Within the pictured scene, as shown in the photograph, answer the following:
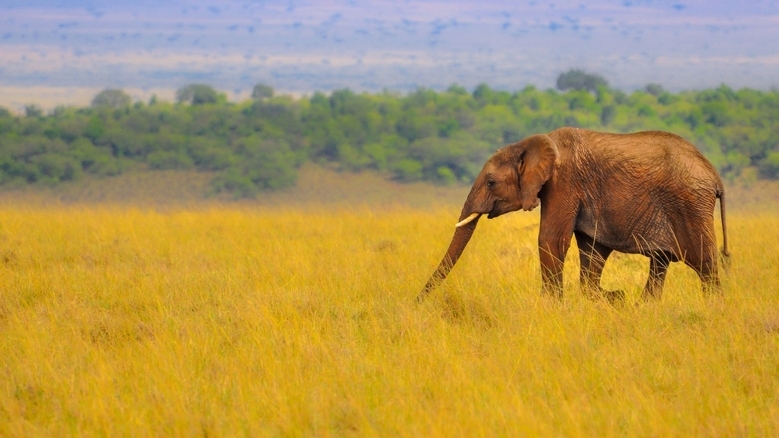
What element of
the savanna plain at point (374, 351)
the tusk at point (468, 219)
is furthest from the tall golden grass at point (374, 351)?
the tusk at point (468, 219)

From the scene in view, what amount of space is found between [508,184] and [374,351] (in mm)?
2390

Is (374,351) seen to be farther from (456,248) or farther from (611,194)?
(611,194)

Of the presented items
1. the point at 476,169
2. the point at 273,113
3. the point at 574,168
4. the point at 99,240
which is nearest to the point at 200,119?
the point at 273,113

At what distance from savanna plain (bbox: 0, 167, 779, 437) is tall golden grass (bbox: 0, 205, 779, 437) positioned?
0.02m

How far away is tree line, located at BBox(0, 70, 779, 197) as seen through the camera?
32.9 meters

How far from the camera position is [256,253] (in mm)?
11453

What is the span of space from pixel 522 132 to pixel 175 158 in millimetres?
12054

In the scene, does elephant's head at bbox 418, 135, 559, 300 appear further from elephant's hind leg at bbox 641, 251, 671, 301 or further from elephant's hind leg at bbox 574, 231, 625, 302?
elephant's hind leg at bbox 641, 251, 671, 301

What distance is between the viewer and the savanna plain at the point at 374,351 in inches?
203

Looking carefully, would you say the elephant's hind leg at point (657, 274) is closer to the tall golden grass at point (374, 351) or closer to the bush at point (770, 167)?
the tall golden grass at point (374, 351)

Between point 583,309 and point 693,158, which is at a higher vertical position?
point 693,158

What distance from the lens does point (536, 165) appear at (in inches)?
315

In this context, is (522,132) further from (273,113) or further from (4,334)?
(4,334)

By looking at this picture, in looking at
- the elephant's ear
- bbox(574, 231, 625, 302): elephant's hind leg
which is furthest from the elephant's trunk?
bbox(574, 231, 625, 302): elephant's hind leg
